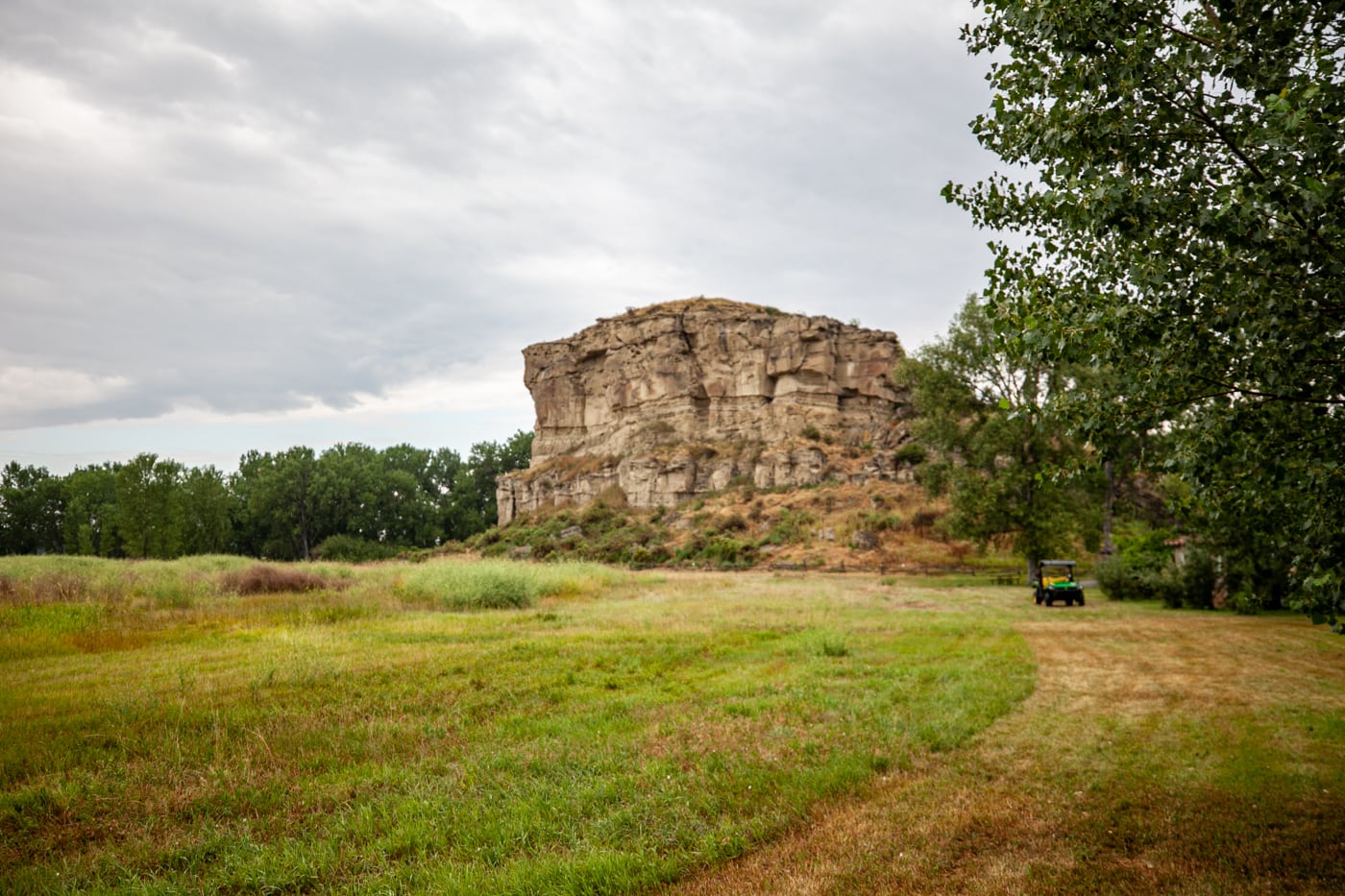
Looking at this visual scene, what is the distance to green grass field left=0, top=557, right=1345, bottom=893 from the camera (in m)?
4.79

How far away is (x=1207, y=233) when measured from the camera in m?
4.63

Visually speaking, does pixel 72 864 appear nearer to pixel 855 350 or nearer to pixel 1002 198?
pixel 1002 198

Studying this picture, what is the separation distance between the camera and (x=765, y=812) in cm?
558

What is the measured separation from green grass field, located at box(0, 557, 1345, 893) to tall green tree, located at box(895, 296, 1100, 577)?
1695 cm

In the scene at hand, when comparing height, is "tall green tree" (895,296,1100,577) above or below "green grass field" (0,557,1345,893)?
above

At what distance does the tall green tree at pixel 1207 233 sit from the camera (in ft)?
14.7

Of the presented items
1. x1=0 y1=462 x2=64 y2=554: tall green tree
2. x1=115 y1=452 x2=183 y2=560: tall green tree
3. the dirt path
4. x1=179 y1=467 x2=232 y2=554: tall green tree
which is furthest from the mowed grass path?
x1=0 y1=462 x2=64 y2=554: tall green tree

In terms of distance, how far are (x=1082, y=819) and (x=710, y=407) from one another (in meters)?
72.7

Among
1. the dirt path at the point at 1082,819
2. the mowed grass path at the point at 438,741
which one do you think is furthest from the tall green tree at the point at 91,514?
the dirt path at the point at 1082,819

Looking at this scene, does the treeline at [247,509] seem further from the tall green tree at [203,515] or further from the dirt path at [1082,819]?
the dirt path at [1082,819]

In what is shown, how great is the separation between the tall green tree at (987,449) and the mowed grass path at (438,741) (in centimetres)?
1792

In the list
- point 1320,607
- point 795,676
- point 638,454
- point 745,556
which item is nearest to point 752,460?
point 638,454

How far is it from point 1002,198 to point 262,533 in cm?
9481

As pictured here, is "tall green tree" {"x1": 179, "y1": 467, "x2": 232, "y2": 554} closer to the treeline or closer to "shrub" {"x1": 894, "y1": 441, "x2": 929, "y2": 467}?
the treeline
